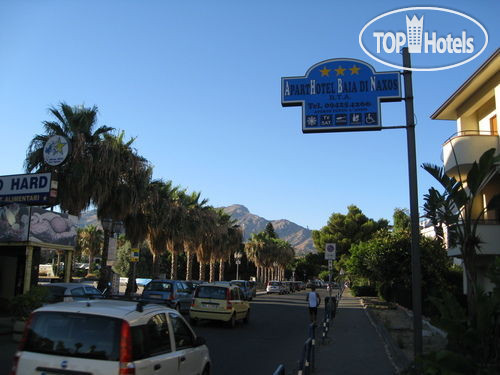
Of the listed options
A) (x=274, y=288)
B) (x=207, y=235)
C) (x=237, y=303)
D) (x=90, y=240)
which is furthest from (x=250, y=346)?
(x=90, y=240)

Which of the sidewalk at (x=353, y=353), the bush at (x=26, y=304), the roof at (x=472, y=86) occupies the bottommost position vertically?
the sidewalk at (x=353, y=353)

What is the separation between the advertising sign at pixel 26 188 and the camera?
19.6 m

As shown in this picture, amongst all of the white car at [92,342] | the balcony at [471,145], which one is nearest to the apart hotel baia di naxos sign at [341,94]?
the white car at [92,342]

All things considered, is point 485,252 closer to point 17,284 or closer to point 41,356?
point 41,356

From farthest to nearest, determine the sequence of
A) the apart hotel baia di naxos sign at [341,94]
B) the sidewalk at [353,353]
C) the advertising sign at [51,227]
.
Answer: the advertising sign at [51,227] → the sidewalk at [353,353] → the apart hotel baia di naxos sign at [341,94]

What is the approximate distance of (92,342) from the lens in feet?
16.5

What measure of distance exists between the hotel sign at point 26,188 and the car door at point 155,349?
15.3 metres

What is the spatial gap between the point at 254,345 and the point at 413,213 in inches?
284

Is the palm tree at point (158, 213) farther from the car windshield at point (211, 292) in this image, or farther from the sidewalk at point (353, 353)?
the sidewalk at point (353, 353)

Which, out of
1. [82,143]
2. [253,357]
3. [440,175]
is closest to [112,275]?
[82,143]

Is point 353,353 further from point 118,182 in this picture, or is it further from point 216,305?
point 118,182

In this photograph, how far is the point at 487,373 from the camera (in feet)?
19.9

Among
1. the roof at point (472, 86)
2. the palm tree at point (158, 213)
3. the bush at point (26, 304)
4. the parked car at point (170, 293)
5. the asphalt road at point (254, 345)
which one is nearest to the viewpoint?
the asphalt road at point (254, 345)

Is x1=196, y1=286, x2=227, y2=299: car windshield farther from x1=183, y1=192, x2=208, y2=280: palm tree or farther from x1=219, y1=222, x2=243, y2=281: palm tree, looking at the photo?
x1=219, y1=222, x2=243, y2=281: palm tree
